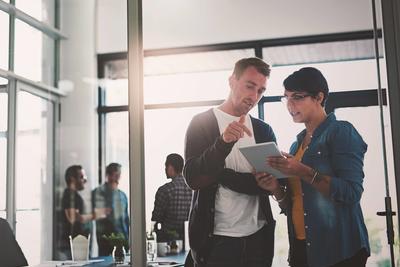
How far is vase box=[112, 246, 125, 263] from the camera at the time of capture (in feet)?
11.5

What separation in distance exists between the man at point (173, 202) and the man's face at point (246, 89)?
438 millimetres

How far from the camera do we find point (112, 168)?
5.89 meters

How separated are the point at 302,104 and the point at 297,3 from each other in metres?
0.60

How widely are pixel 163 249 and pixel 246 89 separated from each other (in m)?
1.01

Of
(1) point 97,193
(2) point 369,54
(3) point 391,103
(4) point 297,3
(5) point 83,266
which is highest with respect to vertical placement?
(4) point 297,3

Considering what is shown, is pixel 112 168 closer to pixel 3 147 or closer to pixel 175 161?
pixel 3 147

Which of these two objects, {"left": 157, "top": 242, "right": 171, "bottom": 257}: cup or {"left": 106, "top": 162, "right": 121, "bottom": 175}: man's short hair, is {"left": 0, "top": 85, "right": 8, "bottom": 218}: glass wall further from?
{"left": 157, "top": 242, "right": 171, "bottom": 257}: cup

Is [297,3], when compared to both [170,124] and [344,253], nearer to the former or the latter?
[170,124]

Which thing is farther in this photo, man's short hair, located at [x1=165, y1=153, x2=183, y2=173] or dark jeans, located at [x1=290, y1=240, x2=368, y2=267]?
man's short hair, located at [x1=165, y1=153, x2=183, y2=173]

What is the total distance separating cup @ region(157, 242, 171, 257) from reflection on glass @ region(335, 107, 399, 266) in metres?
1.08

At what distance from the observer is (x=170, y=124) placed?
3.19 m

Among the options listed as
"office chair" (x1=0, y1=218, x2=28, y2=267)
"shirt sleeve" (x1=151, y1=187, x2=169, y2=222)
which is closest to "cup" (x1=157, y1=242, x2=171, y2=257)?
"shirt sleeve" (x1=151, y1=187, x2=169, y2=222)

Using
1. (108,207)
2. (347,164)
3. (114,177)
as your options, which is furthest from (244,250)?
(108,207)

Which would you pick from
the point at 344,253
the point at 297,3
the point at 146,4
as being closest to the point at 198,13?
the point at 146,4
